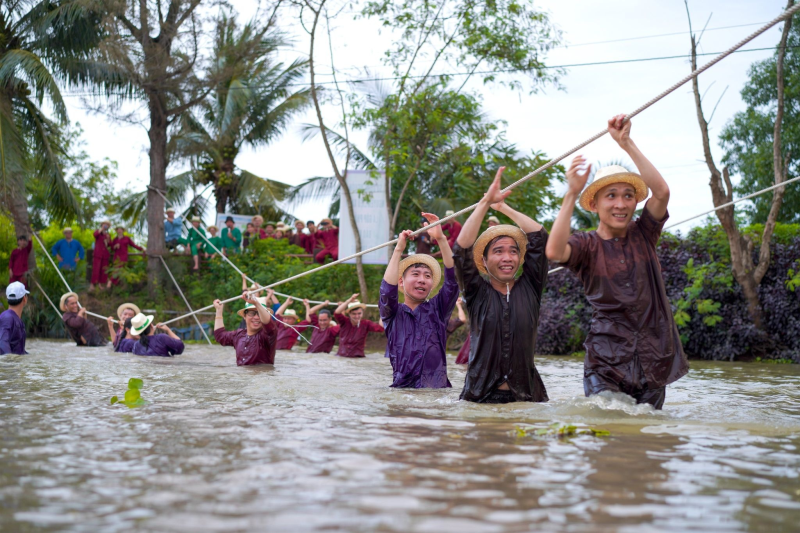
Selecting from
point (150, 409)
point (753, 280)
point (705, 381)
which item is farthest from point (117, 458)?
point (753, 280)

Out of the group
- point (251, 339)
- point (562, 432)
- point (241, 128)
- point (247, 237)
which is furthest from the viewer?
point (241, 128)

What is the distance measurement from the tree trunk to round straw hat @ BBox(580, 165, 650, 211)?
18849 millimetres

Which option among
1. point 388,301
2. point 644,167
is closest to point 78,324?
point 388,301

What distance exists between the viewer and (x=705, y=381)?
10.1m

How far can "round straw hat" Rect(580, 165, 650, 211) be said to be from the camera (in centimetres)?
510

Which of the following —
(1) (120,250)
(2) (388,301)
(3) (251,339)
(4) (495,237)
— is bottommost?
(3) (251,339)

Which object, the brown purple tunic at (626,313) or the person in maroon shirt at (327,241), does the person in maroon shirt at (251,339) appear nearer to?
the brown purple tunic at (626,313)

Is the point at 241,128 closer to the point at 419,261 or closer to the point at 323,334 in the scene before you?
the point at 323,334

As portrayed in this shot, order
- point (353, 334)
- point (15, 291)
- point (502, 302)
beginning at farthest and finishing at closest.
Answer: point (353, 334)
point (15, 291)
point (502, 302)

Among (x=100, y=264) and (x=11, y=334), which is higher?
→ (x=100, y=264)

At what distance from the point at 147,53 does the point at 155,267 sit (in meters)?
5.75

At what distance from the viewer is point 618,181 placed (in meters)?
5.11

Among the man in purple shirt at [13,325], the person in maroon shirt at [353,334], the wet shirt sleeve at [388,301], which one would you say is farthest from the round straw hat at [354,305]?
the wet shirt sleeve at [388,301]

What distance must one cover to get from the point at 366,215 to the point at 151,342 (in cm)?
715
